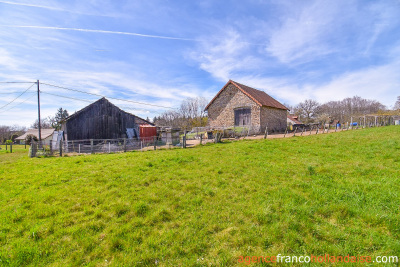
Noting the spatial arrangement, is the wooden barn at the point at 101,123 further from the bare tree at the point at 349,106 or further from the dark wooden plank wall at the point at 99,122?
the bare tree at the point at 349,106

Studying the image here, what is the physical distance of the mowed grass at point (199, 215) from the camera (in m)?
2.59

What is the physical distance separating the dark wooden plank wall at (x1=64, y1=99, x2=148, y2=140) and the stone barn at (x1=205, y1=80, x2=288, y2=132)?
1175 centimetres

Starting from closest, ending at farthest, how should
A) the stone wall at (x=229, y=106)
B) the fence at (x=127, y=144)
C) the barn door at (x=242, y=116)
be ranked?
the fence at (x=127, y=144)
the stone wall at (x=229, y=106)
the barn door at (x=242, y=116)

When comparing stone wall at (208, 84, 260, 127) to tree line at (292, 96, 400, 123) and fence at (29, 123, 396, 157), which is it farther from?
tree line at (292, 96, 400, 123)

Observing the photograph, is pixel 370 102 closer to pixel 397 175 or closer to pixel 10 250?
pixel 397 175

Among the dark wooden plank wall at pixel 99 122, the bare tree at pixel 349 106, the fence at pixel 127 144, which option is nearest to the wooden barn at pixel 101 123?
the dark wooden plank wall at pixel 99 122

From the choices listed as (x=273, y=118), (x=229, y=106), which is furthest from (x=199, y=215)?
(x=273, y=118)

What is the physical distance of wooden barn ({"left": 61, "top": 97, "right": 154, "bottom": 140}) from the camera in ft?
62.8

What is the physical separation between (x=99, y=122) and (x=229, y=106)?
16.7 m

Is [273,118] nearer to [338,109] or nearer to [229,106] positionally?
[229,106]

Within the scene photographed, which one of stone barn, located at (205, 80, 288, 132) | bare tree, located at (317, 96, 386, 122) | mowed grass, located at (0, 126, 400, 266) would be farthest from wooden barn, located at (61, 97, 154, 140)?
bare tree, located at (317, 96, 386, 122)

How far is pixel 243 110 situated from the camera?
73.2 ft

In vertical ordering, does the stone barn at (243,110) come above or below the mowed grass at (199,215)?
above

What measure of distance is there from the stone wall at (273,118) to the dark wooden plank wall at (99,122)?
1695 centimetres
